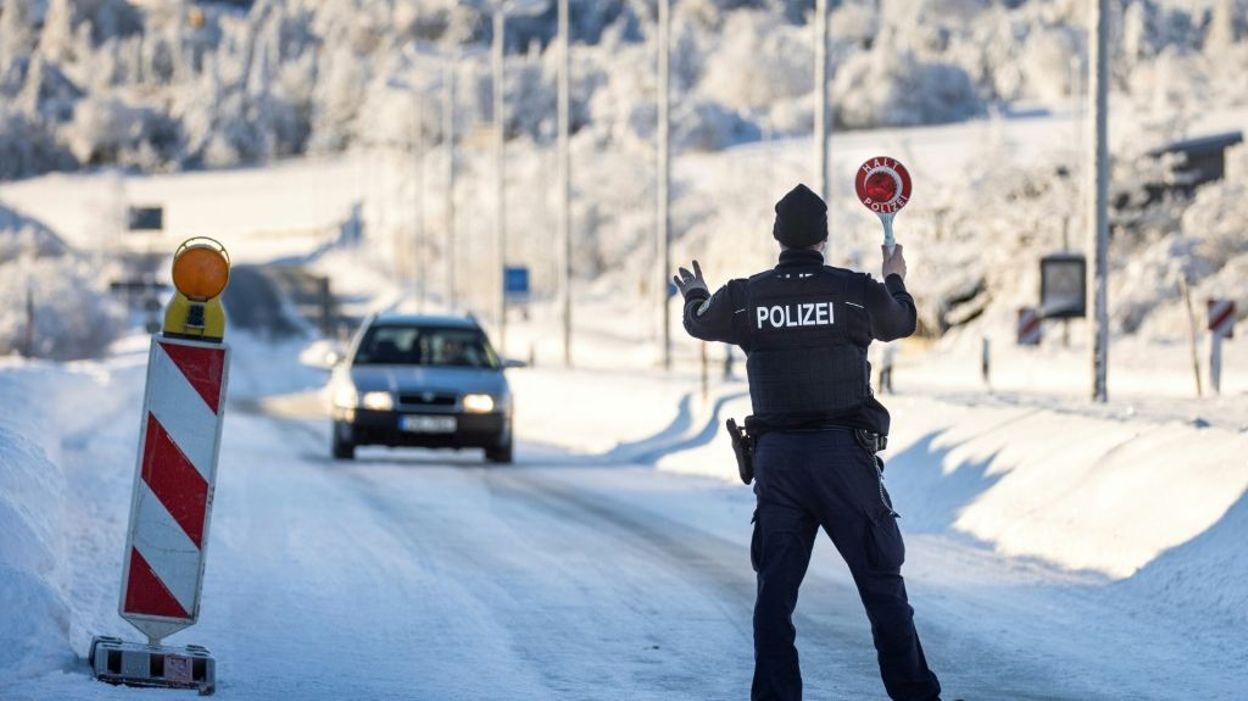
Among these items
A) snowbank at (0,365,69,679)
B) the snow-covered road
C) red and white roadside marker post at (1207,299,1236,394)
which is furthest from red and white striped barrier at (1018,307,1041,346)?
snowbank at (0,365,69,679)

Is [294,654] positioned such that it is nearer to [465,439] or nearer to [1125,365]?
[465,439]

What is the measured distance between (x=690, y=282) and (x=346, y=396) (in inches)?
627

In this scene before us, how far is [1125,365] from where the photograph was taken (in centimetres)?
4372

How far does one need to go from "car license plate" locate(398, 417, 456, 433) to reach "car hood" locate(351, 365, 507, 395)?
33 cm

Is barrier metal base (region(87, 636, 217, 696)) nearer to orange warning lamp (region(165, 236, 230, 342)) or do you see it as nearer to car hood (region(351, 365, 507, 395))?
orange warning lamp (region(165, 236, 230, 342))

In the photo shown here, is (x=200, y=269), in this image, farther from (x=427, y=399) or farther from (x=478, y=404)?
(x=478, y=404)

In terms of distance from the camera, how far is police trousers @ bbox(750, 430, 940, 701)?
7754mm

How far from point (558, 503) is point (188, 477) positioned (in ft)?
33.5

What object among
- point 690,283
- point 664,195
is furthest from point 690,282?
point 664,195

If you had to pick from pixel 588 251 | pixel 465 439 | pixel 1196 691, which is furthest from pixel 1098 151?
pixel 588 251

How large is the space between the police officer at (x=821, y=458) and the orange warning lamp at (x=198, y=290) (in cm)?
207

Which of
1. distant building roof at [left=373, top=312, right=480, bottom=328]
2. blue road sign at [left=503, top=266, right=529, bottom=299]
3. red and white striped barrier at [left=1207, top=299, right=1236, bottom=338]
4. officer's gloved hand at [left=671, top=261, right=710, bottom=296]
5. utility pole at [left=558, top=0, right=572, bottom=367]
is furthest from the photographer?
blue road sign at [left=503, top=266, right=529, bottom=299]

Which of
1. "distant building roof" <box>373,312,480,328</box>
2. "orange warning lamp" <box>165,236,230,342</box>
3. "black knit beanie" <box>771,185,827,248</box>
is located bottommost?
"distant building roof" <box>373,312,480,328</box>

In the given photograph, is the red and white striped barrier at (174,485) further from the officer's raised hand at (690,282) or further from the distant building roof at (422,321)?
the distant building roof at (422,321)
